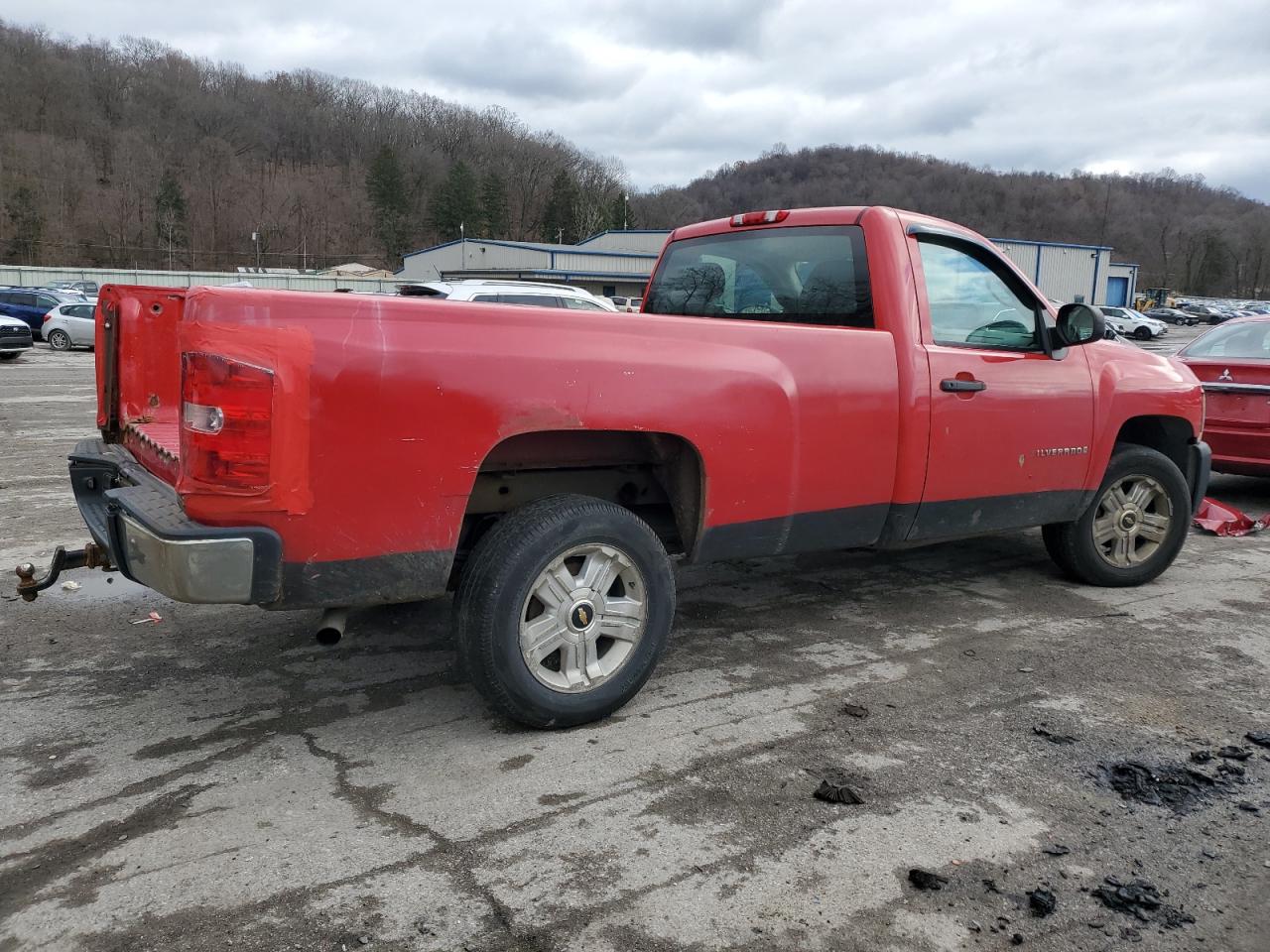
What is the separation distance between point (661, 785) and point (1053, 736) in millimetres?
1529

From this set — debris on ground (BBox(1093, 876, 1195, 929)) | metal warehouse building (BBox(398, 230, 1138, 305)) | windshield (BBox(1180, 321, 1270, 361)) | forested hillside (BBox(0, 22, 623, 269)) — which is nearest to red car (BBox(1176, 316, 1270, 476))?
windshield (BBox(1180, 321, 1270, 361))

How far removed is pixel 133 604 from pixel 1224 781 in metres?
4.88

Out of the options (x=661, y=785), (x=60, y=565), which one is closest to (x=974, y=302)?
(x=661, y=785)

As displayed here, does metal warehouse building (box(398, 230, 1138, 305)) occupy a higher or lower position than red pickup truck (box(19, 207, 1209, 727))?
higher

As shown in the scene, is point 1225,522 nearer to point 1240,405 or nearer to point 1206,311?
point 1240,405

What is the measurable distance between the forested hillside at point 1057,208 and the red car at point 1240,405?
105 metres

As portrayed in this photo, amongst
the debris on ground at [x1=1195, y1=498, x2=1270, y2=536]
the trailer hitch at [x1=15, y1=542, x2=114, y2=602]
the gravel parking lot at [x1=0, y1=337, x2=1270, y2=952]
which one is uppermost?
the trailer hitch at [x1=15, y1=542, x2=114, y2=602]

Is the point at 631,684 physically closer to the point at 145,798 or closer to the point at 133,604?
the point at 145,798

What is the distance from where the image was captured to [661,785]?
307cm

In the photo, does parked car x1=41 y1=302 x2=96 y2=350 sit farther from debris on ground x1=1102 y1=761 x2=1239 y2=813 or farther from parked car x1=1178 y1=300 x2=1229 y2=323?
parked car x1=1178 y1=300 x2=1229 y2=323

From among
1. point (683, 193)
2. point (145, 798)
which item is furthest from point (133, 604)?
point (683, 193)

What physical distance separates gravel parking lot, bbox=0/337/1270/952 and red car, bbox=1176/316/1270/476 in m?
3.16

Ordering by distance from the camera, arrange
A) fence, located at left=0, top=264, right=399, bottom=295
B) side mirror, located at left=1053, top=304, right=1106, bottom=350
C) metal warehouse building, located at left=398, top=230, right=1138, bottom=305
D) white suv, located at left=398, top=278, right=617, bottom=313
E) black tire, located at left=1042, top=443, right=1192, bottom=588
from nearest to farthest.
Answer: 1. side mirror, located at left=1053, top=304, right=1106, bottom=350
2. black tire, located at left=1042, top=443, right=1192, bottom=588
3. white suv, located at left=398, top=278, right=617, bottom=313
4. fence, located at left=0, top=264, right=399, bottom=295
5. metal warehouse building, located at left=398, top=230, right=1138, bottom=305

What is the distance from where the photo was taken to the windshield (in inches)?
313
